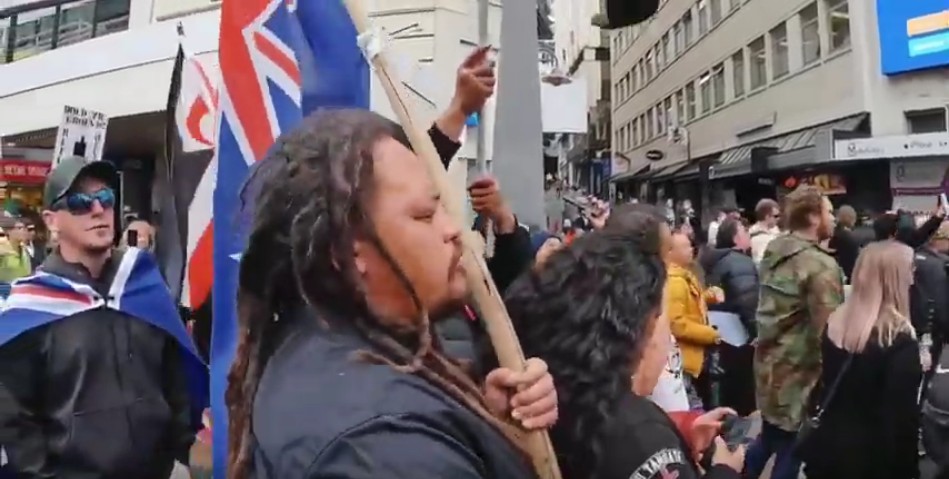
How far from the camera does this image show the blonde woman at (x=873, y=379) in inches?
180

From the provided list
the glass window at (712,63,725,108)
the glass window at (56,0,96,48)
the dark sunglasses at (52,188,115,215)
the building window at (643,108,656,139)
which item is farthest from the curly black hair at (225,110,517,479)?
the building window at (643,108,656,139)

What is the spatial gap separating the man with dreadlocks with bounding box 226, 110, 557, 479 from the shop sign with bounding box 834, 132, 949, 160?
20472 millimetres

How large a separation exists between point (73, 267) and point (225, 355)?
2.63 ft

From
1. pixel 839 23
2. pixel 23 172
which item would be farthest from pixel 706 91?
pixel 23 172

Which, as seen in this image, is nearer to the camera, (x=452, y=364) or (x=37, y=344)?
(x=452, y=364)

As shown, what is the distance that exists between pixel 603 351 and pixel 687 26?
42.0 metres

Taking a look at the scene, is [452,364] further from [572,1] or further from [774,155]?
[572,1]

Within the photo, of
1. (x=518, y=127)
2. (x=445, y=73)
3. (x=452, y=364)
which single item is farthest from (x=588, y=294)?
(x=445, y=73)

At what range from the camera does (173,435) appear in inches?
143

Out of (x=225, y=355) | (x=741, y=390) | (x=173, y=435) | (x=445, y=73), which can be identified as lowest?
(x=741, y=390)

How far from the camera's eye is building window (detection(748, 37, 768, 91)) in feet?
103

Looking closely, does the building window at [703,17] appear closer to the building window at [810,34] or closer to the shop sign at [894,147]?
the building window at [810,34]

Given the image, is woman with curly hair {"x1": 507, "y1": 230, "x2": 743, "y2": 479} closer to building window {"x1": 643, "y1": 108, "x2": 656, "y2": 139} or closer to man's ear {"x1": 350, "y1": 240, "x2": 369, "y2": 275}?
man's ear {"x1": 350, "y1": 240, "x2": 369, "y2": 275}

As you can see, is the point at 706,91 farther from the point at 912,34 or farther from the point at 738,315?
the point at 738,315
